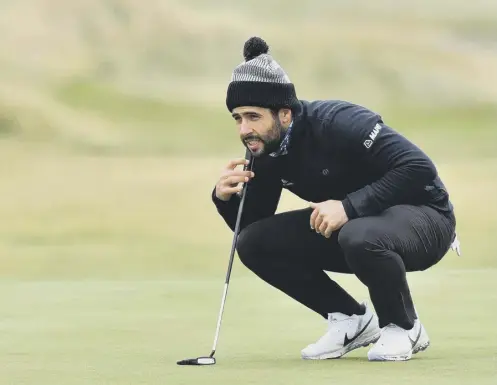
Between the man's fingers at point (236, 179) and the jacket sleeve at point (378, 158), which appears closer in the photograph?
the jacket sleeve at point (378, 158)

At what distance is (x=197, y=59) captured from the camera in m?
30.1

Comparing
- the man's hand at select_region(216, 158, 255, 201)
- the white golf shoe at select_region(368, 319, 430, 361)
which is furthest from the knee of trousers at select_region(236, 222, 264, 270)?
the white golf shoe at select_region(368, 319, 430, 361)

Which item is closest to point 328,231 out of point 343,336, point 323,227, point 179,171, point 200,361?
point 323,227

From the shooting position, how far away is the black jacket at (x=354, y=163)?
4254 mm

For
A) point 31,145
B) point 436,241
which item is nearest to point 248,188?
point 436,241

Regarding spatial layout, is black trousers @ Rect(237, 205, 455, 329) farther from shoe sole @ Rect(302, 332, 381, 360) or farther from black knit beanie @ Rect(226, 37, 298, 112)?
black knit beanie @ Rect(226, 37, 298, 112)

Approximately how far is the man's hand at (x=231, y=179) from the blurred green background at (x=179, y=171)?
1.88 feet

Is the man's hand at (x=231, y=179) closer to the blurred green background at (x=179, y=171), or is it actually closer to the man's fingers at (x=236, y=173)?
the man's fingers at (x=236, y=173)

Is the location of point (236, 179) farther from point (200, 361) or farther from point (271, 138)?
point (200, 361)

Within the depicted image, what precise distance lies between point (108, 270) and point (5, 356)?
4.83m

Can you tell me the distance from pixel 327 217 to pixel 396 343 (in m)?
0.48

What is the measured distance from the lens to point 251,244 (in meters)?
4.60

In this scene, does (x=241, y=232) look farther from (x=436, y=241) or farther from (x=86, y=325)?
(x=86, y=325)

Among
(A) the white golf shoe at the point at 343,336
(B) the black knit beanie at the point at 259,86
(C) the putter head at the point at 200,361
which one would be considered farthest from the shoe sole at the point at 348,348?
(B) the black knit beanie at the point at 259,86
